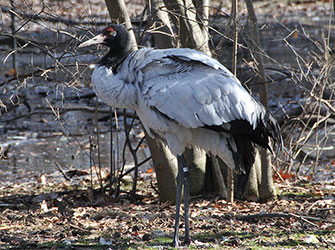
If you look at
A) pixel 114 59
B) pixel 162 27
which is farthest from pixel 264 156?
pixel 114 59

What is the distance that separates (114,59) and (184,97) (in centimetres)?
92

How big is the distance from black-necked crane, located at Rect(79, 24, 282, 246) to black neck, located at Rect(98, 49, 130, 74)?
0.06 ft

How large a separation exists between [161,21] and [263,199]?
7.74ft

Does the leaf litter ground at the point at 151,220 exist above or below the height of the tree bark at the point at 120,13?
below

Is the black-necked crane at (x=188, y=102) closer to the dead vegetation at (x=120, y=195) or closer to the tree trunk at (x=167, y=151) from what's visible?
the dead vegetation at (x=120, y=195)

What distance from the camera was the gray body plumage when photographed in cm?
523

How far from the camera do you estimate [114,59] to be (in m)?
5.71

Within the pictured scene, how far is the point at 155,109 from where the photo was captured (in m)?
5.29

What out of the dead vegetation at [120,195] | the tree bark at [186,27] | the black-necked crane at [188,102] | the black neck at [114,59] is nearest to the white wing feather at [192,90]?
the black-necked crane at [188,102]

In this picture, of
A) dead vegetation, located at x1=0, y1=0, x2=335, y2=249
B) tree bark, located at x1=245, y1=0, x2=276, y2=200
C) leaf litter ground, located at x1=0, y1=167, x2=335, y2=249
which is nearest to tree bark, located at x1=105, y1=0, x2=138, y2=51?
dead vegetation, located at x1=0, y1=0, x2=335, y2=249

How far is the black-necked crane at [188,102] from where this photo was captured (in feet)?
17.2

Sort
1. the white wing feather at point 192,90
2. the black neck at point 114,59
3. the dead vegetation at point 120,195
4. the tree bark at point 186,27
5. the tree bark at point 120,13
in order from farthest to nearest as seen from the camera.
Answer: the tree bark at point 186,27, the tree bark at point 120,13, the black neck at point 114,59, the dead vegetation at point 120,195, the white wing feather at point 192,90

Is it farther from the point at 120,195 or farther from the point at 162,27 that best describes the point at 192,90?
the point at 120,195

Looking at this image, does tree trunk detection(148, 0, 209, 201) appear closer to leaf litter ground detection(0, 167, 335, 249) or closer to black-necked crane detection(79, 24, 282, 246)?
leaf litter ground detection(0, 167, 335, 249)
